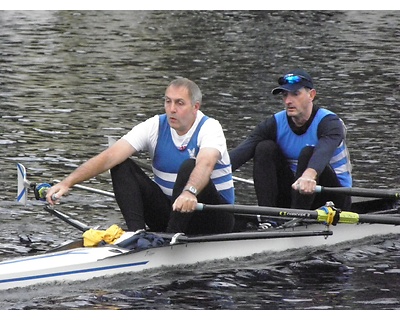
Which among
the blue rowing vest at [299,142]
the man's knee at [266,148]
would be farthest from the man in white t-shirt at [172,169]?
the blue rowing vest at [299,142]

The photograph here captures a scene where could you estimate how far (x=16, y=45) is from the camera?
30172mm

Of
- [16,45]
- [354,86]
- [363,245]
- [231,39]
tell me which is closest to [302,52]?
[231,39]

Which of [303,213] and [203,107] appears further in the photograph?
[203,107]

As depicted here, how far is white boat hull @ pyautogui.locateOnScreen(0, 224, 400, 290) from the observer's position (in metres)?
10.7

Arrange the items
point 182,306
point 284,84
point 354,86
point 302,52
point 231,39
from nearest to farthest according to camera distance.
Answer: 1. point 182,306
2. point 284,84
3. point 354,86
4. point 302,52
5. point 231,39

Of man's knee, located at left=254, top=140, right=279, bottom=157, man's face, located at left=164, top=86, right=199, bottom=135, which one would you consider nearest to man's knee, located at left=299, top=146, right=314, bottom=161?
man's knee, located at left=254, top=140, right=279, bottom=157

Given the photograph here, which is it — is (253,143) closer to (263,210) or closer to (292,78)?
(292,78)

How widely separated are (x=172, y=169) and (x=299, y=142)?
163cm

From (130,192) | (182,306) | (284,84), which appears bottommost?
(182,306)

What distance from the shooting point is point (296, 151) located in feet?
41.7

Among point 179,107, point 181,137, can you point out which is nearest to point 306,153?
point 181,137

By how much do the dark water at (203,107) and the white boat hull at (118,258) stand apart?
90 millimetres

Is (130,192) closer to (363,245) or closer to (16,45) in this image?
(363,245)

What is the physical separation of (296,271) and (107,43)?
19186 mm
